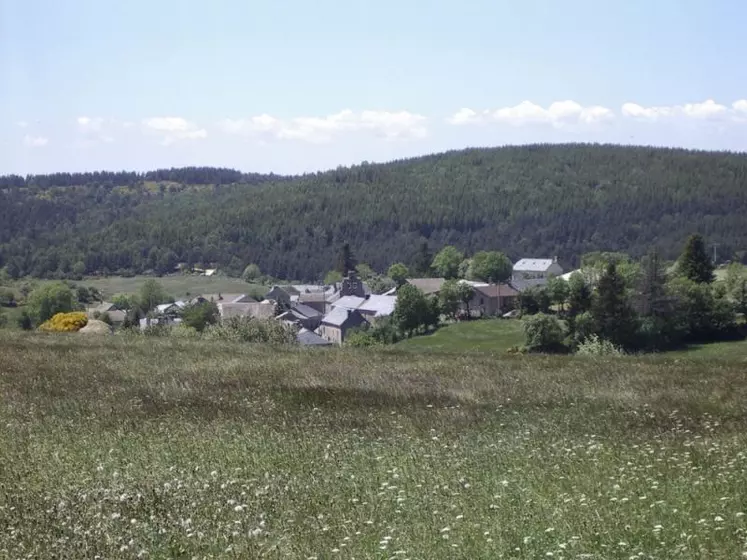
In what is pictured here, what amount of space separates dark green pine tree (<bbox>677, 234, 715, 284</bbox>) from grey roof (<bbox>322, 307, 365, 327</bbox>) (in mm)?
44721

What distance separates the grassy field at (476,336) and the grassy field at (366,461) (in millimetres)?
67175

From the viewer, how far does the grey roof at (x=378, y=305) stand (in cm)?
11593

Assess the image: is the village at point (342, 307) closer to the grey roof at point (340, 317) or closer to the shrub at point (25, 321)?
the grey roof at point (340, 317)

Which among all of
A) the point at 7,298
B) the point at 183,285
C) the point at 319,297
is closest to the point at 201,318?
the point at 7,298

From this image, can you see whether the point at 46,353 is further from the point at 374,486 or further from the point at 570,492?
the point at 570,492

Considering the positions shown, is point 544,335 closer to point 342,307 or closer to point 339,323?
point 339,323

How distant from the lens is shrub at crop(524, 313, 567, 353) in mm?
73625

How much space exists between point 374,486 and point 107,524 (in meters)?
2.34

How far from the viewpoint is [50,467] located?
8.02 metres

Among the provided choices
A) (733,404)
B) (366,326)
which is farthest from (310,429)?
(366,326)

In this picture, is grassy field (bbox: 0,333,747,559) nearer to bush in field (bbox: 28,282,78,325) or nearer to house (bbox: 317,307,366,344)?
bush in field (bbox: 28,282,78,325)

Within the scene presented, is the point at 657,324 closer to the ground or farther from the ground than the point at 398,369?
closer to the ground

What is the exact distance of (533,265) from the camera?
601 feet

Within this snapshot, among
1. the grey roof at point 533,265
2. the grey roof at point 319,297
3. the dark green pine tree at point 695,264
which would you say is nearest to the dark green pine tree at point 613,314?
the dark green pine tree at point 695,264
